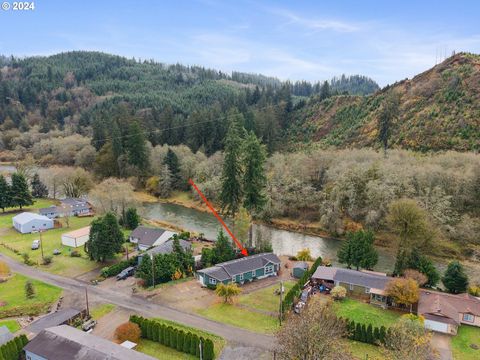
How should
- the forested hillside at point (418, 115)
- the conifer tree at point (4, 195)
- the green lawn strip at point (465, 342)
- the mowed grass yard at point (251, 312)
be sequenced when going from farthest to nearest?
the forested hillside at point (418, 115), the conifer tree at point (4, 195), the mowed grass yard at point (251, 312), the green lawn strip at point (465, 342)

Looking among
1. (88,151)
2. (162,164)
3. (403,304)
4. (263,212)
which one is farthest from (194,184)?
(403,304)

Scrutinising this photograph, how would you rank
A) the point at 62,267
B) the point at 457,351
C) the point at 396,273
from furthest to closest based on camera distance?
the point at 62,267
the point at 396,273
the point at 457,351

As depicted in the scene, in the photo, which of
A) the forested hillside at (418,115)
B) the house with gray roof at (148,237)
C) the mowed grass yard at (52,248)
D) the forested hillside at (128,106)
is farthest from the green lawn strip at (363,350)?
the forested hillside at (128,106)

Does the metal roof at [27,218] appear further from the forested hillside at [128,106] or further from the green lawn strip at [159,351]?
the green lawn strip at [159,351]

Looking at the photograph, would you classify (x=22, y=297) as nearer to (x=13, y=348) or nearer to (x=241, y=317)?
(x=13, y=348)

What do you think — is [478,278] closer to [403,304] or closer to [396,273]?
[396,273]

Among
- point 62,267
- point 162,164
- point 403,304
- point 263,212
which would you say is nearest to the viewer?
point 403,304
